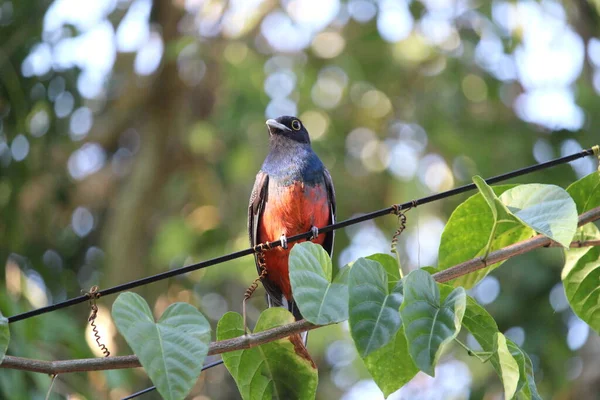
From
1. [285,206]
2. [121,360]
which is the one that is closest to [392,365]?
[121,360]

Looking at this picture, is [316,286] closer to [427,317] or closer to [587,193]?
[427,317]

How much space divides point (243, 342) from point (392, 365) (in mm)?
408

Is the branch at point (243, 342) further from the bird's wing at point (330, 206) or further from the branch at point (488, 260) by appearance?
the bird's wing at point (330, 206)

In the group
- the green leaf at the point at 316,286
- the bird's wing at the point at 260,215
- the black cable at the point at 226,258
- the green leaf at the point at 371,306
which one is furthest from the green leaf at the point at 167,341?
the bird's wing at the point at 260,215

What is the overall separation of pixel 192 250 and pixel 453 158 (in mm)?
2601

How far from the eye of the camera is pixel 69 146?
25.8ft

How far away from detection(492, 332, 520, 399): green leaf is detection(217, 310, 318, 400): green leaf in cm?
59

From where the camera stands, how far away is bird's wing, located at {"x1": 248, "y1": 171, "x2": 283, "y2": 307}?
4215 mm

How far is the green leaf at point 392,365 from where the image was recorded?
86.2 inches

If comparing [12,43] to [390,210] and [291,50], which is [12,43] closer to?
[291,50]

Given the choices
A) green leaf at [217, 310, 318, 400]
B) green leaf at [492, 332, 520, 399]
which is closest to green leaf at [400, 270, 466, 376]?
green leaf at [492, 332, 520, 399]

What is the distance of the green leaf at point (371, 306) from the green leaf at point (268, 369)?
45cm

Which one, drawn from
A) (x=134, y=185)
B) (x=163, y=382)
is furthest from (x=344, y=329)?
(x=163, y=382)

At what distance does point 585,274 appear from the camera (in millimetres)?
2604
